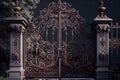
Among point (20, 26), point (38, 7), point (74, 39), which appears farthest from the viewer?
point (38, 7)

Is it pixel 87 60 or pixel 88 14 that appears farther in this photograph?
pixel 88 14

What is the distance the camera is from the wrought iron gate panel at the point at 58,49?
16172mm

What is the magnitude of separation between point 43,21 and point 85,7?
906 centimetres

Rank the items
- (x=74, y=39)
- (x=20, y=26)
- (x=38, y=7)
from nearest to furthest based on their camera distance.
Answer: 1. (x=20, y=26)
2. (x=74, y=39)
3. (x=38, y=7)

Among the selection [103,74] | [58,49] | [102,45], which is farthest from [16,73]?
[102,45]

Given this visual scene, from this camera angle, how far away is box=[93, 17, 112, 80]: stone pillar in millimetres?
15711

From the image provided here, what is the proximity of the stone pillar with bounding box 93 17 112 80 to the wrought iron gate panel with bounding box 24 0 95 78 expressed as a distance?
16.9 inches

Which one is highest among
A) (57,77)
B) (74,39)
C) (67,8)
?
(67,8)

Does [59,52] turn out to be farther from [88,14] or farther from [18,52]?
[88,14]

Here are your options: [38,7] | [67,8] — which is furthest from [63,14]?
[38,7]

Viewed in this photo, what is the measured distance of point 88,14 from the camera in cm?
2508

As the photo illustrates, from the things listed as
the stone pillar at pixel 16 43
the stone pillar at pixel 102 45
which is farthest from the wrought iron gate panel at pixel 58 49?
the stone pillar at pixel 102 45

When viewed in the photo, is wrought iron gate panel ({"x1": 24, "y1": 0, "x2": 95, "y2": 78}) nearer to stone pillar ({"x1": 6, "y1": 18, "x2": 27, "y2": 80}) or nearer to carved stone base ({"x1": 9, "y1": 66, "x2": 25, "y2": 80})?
→ stone pillar ({"x1": 6, "y1": 18, "x2": 27, "y2": 80})

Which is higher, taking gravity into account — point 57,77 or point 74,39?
point 74,39
